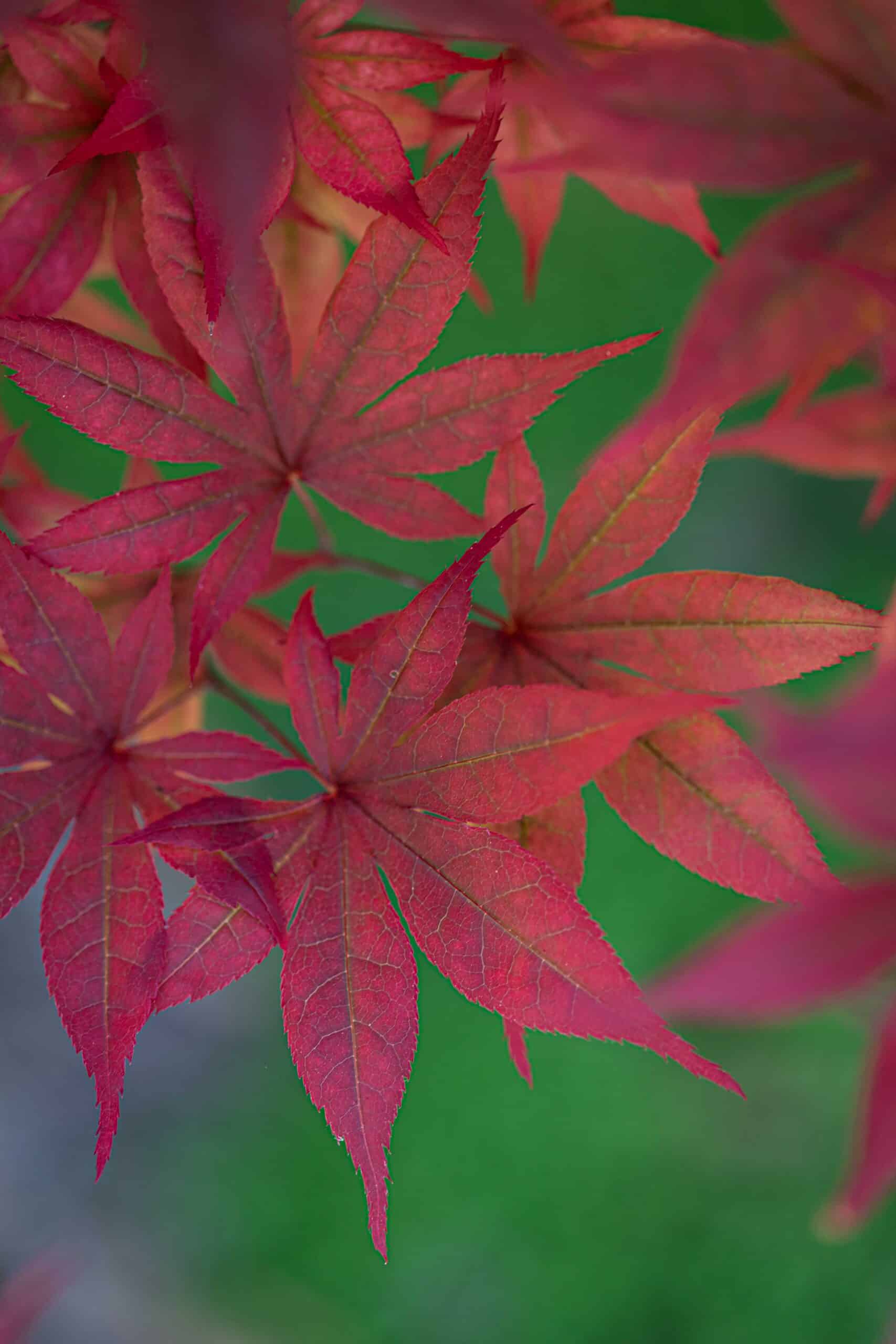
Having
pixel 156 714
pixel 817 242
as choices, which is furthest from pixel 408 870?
pixel 817 242

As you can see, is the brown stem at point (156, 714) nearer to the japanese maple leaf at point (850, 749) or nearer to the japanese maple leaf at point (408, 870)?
the japanese maple leaf at point (408, 870)

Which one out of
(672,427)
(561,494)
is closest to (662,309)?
(561,494)

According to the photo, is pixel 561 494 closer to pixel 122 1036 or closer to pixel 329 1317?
pixel 122 1036

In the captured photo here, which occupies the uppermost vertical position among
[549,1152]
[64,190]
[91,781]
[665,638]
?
[64,190]

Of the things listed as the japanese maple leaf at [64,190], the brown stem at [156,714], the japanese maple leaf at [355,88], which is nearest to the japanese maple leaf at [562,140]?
the japanese maple leaf at [355,88]

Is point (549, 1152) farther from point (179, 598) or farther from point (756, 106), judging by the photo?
point (756, 106)

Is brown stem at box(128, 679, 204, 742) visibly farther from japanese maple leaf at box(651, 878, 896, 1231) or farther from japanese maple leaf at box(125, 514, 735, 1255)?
japanese maple leaf at box(651, 878, 896, 1231)
